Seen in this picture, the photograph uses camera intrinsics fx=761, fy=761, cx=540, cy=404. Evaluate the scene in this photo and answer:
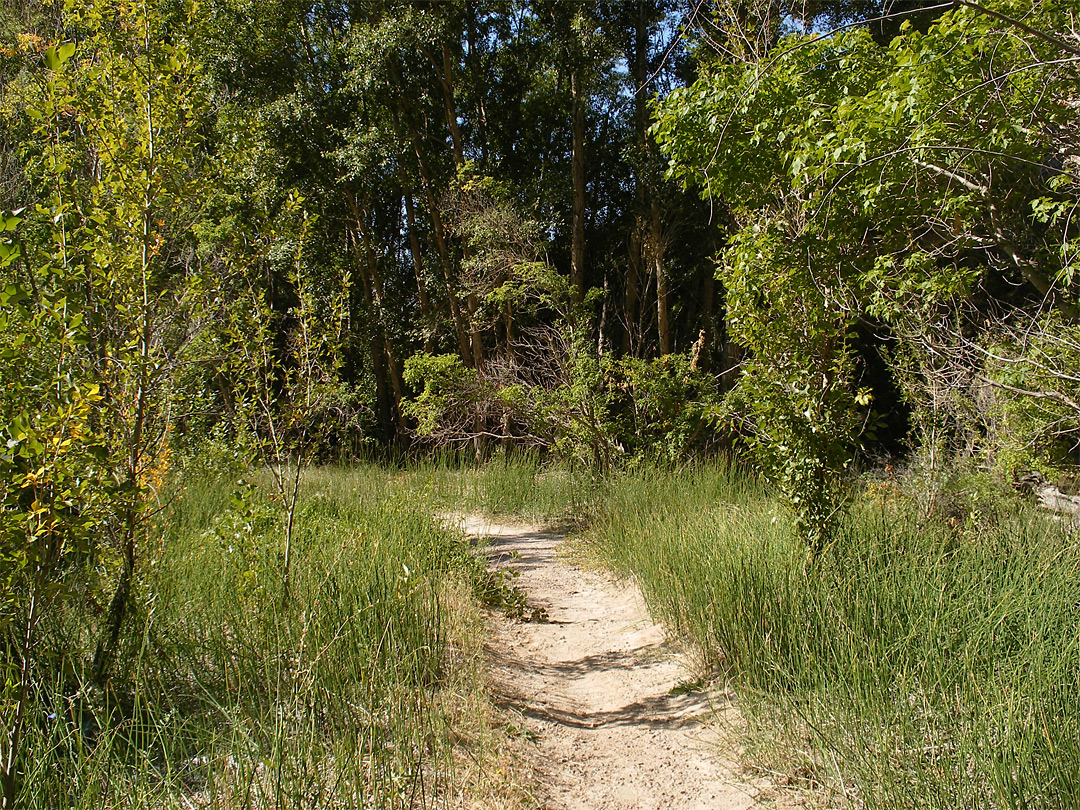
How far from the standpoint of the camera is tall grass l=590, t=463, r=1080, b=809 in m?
2.27

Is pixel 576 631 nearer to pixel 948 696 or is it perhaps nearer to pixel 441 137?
pixel 948 696

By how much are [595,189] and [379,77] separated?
13.7 ft

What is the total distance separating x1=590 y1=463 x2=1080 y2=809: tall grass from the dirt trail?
9.3 inches

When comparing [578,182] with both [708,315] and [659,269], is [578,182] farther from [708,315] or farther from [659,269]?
[708,315]

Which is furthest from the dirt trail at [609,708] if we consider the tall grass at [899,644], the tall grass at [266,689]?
the tall grass at [266,689]

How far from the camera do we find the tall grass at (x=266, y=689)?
2.21 metres

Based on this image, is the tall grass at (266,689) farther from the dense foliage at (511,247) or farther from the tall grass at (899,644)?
the tall grass at (899,644)

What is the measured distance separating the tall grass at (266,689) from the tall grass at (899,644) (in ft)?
4.17

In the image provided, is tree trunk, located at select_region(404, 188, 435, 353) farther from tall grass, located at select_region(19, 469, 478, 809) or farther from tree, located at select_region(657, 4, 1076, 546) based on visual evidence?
tall grass, located at select_region(19, 469, 478, 809)

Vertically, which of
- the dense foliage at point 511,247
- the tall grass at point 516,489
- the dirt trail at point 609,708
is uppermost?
the dense foliage at point 511,247

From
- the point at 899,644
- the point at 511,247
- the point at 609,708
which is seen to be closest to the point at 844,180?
the point at 899,644

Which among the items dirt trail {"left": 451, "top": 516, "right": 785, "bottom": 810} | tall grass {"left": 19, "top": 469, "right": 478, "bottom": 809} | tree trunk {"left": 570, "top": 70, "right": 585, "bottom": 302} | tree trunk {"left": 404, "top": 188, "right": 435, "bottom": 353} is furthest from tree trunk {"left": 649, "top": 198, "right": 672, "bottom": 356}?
tall grass {"left": 19, "top": 469, "right": 478, "bottom": 809}

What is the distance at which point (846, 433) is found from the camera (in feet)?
14.2

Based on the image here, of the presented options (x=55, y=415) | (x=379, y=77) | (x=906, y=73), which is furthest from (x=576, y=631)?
(x=379, y=77)
